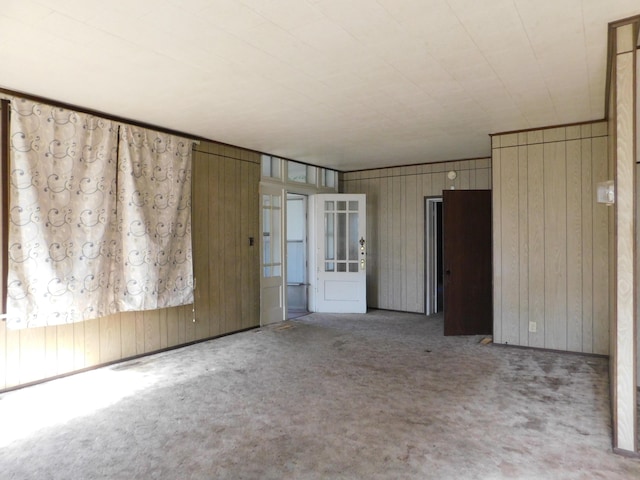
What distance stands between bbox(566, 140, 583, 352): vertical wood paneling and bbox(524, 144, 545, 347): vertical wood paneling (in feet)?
0.83

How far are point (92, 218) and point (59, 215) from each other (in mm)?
292

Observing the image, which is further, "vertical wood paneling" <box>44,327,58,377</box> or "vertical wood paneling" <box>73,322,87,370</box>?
"vertical wood paneling" <box>73,322,87,370</box>

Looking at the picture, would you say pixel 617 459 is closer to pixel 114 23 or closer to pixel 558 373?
pixel 558 373

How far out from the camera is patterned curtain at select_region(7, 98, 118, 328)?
3385 mm

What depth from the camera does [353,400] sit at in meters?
3.30

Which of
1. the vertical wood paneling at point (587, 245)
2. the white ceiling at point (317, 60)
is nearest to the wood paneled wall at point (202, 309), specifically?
the white ceiling at point (317, 60)

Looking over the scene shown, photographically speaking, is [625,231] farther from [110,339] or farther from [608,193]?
[110,339]

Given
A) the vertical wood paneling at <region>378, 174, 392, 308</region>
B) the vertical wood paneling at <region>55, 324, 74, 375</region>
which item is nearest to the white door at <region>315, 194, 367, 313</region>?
the vertical wood paneling at <region>378, 174, 392, 308</region>

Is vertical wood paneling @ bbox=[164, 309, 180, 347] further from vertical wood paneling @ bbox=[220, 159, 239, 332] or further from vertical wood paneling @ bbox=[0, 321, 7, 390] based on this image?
vertical wood paneling @ bbox=[0, 321, 7, 390]

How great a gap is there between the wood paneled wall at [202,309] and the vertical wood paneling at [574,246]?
3845mm

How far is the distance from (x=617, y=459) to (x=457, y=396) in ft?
3.75

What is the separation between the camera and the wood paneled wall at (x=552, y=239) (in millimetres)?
4422

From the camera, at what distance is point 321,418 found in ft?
9.77

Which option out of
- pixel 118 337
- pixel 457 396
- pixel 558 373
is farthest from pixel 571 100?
pixel 118 337
